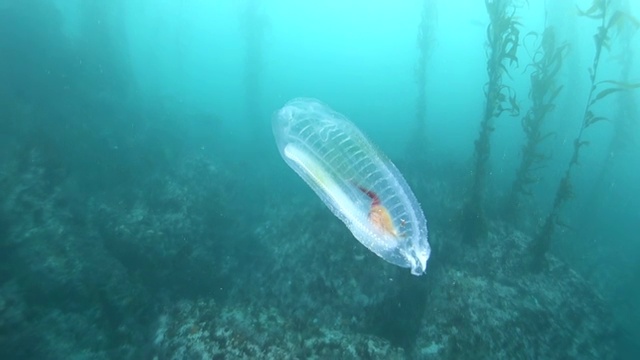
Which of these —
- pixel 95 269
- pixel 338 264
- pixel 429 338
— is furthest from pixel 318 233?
pixel 95 269

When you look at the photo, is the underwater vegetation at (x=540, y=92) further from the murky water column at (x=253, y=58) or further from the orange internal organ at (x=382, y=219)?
the murky water column at (x=253, y=58)

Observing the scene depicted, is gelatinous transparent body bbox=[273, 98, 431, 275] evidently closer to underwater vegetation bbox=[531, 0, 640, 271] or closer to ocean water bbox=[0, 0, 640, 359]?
ocean water bbox=[0, 0, 640, 359]

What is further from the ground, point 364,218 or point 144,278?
point 364,218

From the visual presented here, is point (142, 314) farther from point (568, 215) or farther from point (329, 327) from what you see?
point (568, 215)

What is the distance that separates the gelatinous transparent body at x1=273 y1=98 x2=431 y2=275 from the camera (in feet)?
10.3

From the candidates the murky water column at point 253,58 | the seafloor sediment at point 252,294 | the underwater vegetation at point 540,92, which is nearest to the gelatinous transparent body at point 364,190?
the seafloor sediment at point 252,294

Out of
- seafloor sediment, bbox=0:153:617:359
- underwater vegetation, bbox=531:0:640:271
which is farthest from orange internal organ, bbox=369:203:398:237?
underwater vegetation, bbox=531:0:640:271

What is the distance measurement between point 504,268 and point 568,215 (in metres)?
6.14

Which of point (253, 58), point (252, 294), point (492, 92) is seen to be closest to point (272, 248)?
point (252, 294)

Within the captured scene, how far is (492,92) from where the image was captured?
780cm

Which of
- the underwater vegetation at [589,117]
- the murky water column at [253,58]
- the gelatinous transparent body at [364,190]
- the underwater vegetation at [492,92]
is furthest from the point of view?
the murky water column at [253,58]

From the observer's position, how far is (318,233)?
863 centimetres

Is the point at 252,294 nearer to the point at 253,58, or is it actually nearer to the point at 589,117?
the point at 589,117

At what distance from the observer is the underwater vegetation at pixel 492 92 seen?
25.2 ft
